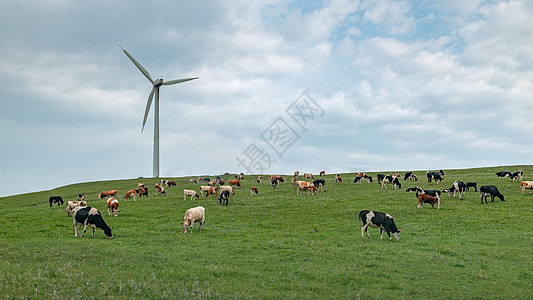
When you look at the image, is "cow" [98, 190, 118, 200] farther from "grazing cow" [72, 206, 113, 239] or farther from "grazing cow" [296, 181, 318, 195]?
"grazing cow" [72, 206, 113, 239]

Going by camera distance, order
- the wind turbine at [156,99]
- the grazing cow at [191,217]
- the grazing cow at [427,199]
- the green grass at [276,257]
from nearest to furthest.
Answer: the green grass at [276,257]
the grazing cow at [191,217]
the grazing cow at [427,199]
the wind turbine at [156,99]

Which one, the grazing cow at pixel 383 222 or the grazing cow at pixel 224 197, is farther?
the grazing cow at pixel 224 197

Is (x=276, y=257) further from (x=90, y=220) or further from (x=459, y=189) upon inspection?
(x=459, y=189)

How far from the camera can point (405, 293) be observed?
42.9 ft

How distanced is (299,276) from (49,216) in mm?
23881

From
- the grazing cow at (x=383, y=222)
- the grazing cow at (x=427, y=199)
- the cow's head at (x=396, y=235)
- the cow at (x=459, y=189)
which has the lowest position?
the cow's head at (x=396, y=235)

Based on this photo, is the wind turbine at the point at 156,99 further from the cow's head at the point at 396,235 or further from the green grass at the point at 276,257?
the cow's head at the point at 396,235

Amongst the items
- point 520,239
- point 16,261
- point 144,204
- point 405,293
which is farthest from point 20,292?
point 144,204

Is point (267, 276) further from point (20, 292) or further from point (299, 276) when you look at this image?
point (20, 292)

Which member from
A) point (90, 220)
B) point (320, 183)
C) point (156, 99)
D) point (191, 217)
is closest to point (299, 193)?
point (320, 183)

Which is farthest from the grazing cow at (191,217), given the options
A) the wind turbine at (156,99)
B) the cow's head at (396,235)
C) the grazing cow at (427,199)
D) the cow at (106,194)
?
the wind turbine at (156,99)

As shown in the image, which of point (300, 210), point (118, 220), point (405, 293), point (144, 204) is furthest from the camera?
point (144, 204)

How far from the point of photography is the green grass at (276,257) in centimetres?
1225

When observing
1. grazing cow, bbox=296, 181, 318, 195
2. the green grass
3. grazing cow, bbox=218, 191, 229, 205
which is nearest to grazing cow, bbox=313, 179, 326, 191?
grazing cow, bbox=296, 181, 318, 195
